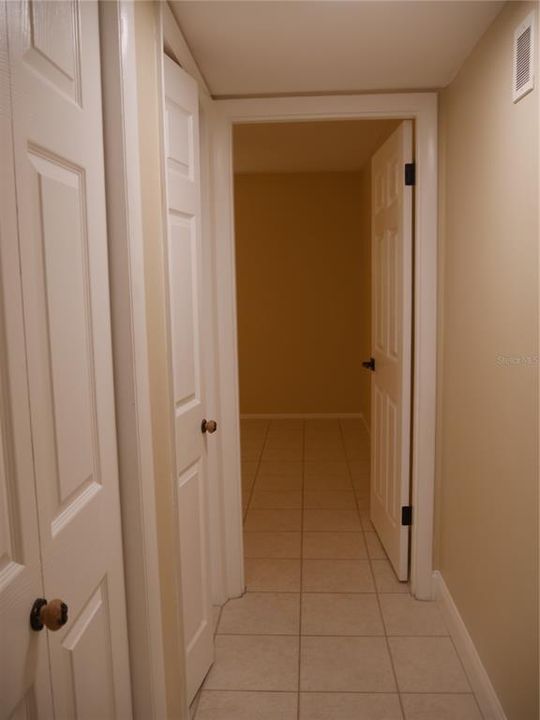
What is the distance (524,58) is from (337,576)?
7.67 feet

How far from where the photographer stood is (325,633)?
8.13ft

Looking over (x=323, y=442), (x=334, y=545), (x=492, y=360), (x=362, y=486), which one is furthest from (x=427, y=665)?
(x=323, y=442)

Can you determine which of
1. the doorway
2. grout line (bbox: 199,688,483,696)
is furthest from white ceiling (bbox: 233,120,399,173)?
grout line (bbox: 199,688,483,696)

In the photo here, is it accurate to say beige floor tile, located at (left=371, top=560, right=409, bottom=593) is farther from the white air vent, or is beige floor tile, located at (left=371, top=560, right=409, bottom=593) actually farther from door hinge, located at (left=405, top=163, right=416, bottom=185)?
the white air vent

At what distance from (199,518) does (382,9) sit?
1.78 meters

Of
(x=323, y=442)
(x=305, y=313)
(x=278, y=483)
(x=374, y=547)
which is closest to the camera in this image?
(x=374, y=547)

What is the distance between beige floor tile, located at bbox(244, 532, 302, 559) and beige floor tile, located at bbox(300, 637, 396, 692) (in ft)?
2.55

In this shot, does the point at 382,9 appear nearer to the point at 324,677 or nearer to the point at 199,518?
the point at 199,518

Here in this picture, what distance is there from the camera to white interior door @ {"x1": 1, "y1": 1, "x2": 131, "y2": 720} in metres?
0.99

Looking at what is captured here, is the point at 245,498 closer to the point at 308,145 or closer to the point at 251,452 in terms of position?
the point at 251,452

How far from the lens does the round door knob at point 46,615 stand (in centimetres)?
99

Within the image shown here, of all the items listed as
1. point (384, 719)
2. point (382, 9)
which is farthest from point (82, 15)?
point (384, 719)

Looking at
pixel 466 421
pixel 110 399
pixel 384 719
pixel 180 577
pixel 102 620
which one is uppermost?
pixel 110 399

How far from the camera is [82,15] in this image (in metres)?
1.27
